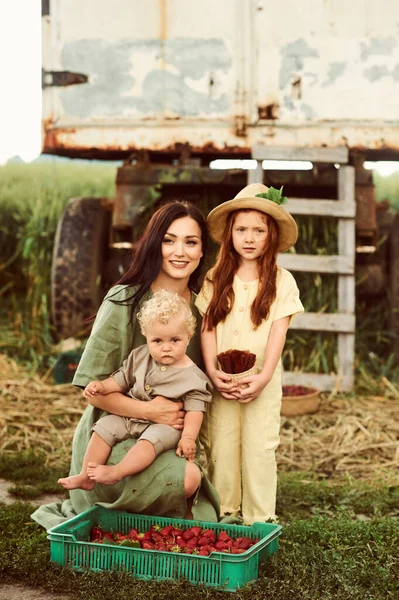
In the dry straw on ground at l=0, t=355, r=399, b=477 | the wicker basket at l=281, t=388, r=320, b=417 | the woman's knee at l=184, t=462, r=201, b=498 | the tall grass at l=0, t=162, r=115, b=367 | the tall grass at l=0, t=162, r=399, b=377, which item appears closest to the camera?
the woman's knee at l=184, t=462, r=201, b=498

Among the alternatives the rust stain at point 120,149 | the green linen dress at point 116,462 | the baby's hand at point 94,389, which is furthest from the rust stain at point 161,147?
the baby's hand at point 94,389

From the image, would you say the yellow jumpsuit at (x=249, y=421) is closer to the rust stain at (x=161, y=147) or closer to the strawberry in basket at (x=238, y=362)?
the strawberry in basket at (x=238, y=362)

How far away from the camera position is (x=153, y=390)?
3.91 m

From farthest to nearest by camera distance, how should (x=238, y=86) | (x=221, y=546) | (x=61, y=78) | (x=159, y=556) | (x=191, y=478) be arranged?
(x=61, y=78), (x=238, y=86), (x=191, y=478), (x=221, y=546), (x=159, y=556)


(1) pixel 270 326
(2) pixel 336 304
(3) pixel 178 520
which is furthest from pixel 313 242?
(3) pixel 178 520

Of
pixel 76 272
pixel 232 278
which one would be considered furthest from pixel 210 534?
pixel 76 272

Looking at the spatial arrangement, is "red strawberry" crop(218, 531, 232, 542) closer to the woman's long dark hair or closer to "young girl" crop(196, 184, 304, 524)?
"young girl" crop(196, 184, 304, 524)

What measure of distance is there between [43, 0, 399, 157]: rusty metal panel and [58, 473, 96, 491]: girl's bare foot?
154 inches

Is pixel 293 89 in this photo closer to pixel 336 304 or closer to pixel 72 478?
pixel 336 304

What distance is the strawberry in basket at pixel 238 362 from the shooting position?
13.4ft

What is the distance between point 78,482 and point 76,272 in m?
4.08

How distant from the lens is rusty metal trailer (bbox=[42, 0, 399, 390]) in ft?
23.5

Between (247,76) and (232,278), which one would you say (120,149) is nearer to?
(247,76)

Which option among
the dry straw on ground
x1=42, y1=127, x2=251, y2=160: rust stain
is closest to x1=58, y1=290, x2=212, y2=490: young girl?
the dry straw on ground
